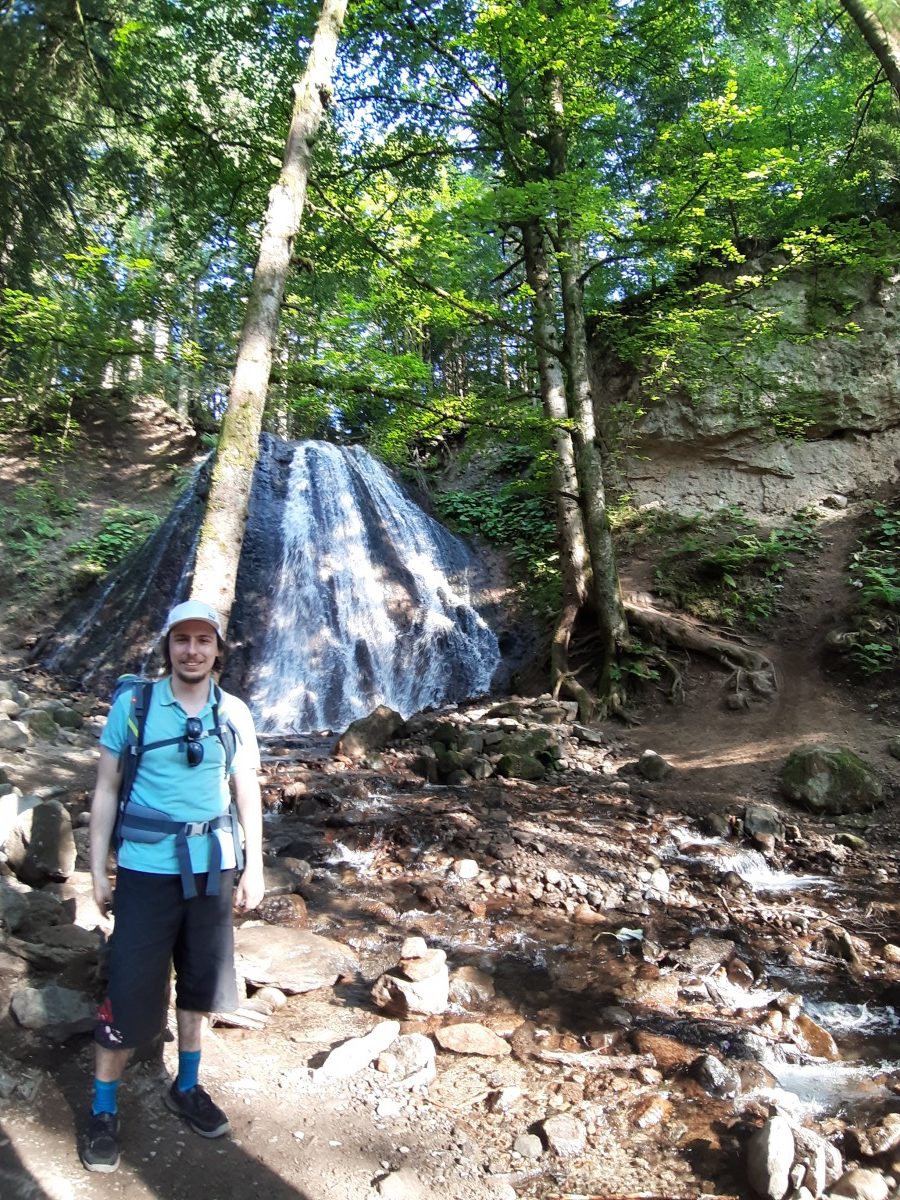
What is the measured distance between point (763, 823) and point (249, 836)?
17.4 feet

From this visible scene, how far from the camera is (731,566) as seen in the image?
38.5 ft

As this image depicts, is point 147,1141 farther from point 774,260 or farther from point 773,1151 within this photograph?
point 774,260

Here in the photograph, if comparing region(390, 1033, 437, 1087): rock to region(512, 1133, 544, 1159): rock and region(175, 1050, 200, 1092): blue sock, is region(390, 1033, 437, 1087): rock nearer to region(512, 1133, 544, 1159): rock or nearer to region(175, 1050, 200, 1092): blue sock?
region(512, 1133, 544, 1159): rock

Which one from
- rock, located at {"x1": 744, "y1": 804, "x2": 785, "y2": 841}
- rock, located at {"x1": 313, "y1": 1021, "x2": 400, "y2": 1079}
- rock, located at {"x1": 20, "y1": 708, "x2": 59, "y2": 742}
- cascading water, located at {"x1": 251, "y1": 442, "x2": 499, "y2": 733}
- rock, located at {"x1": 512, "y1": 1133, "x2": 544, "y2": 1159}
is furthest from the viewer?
cascading water, located at {"x1": 251, "y1": 442, "x2": 499, "y2": 733}

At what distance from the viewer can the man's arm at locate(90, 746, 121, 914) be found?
236 centimetres

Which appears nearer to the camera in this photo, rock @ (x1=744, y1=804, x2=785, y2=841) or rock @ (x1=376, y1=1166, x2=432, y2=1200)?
rock @ (x1=376, y1=1166, x2=432, y2=1200)

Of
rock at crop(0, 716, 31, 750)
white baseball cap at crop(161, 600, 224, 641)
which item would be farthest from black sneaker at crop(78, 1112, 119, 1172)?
rock at crop(0, 716, 31, 750)

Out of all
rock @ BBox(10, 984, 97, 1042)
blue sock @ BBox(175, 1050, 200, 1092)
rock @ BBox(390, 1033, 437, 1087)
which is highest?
rock @ BBox(10, 984, 97, 1042)

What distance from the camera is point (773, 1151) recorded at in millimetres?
2490

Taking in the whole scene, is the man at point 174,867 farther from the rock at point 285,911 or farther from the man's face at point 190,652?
the rock at point 285,911

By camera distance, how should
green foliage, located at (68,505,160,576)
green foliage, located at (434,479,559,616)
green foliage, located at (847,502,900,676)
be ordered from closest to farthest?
green foliage, located at (847,502,900,676), green foliage, located at (434,479,559,616), green foliage, located at (68,505,160,576)

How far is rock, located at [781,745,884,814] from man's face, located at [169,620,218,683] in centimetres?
650

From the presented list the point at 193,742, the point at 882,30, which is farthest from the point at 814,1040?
the point at 882,30

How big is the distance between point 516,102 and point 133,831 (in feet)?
34.1
